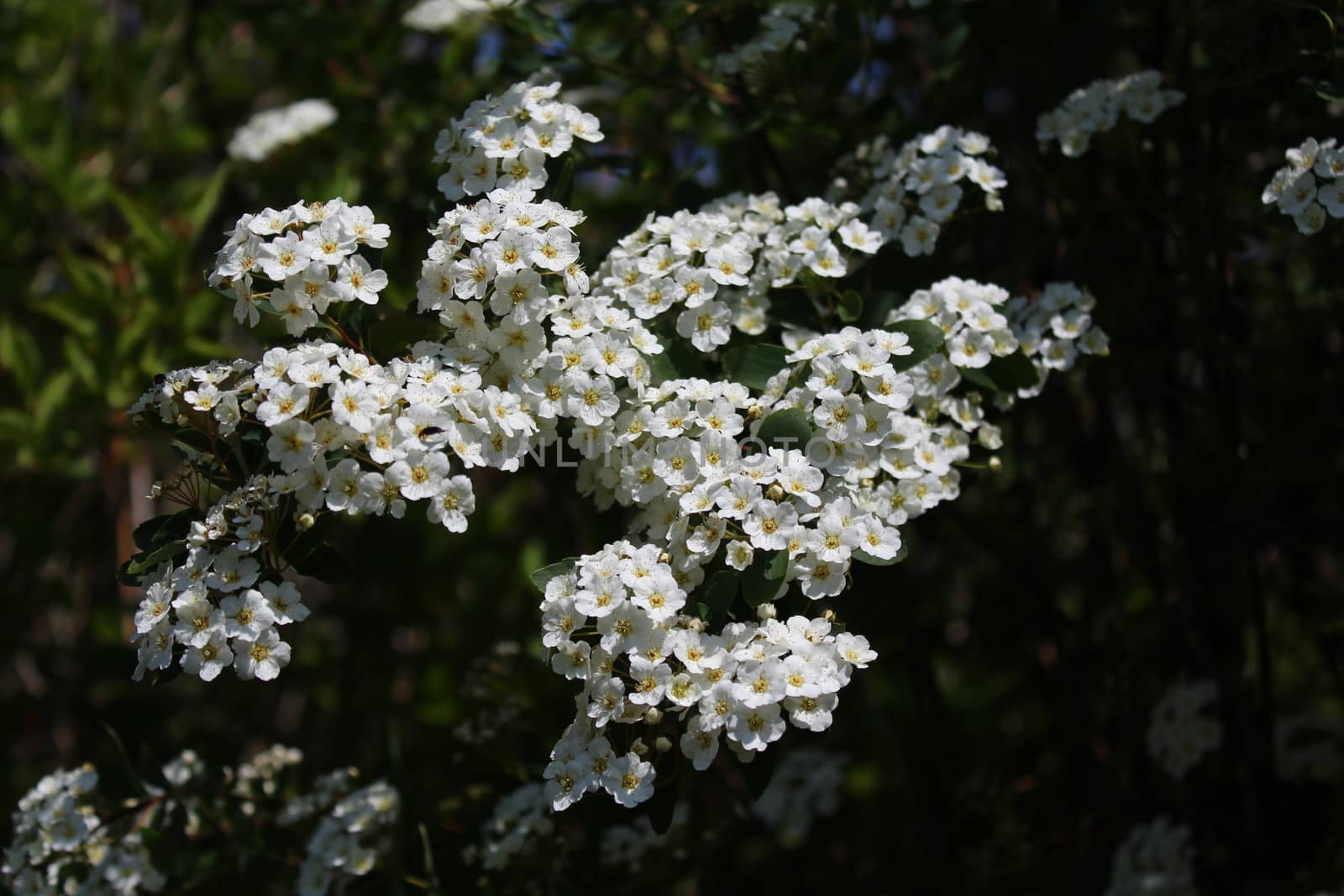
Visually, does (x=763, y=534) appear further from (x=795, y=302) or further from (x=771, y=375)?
(x=795, y=302)

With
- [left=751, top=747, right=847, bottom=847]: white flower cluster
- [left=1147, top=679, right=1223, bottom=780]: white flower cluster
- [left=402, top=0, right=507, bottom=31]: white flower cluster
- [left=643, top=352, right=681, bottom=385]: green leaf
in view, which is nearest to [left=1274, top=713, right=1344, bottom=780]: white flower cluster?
[left=1147, top=679, right=1223, bottom=780]: white flower cluster

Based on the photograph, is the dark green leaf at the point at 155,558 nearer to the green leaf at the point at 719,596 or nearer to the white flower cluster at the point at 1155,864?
the green leaf at the point at 719,596

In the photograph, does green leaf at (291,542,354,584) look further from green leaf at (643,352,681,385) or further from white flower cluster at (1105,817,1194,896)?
white flower cluster at (1105,817,1194,896)

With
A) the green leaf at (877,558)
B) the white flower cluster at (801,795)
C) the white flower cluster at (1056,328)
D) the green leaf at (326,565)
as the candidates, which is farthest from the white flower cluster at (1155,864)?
the green leaf at (326,565)

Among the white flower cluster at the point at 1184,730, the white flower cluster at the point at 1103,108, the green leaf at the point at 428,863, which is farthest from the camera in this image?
the white flower cluster at the point at 1184,730

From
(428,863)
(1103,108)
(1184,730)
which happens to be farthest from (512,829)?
(1103,108)

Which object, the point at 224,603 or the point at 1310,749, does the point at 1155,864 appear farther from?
the point at 224,603
